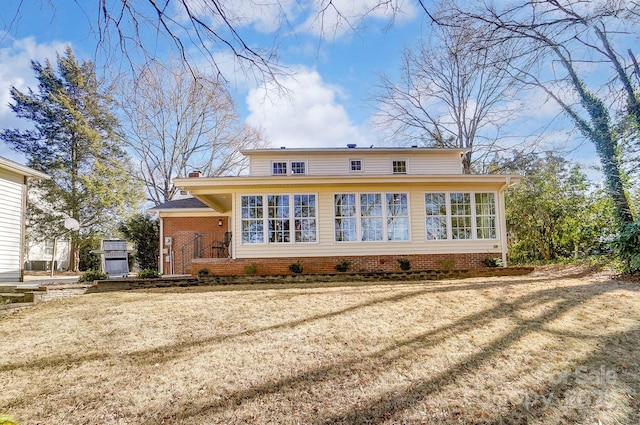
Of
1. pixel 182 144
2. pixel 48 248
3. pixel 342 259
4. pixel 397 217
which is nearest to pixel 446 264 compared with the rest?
pixel 397 217

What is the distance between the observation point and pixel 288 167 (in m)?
14.1

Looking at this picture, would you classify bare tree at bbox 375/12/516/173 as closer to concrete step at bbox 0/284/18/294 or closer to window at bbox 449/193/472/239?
window at bbox 449/193/472/239

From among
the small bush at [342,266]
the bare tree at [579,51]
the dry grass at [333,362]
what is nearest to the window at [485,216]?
the bare tree at [579,51]

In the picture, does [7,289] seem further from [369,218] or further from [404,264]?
[404,264]

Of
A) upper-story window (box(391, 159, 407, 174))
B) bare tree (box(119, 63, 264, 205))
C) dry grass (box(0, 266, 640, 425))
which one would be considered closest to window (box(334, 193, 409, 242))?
upper-story window (box(391, 159, 407, 174))

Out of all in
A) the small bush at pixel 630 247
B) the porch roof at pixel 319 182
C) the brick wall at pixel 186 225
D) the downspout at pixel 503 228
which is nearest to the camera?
the small bush at pixel 630 247

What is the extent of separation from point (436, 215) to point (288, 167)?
6.31m

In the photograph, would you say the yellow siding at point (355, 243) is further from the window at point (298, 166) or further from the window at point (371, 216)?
the window at point (298, 166)

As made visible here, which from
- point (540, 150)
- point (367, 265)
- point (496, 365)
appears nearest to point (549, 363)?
point (496, 365)

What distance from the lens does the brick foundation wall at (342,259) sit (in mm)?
10531

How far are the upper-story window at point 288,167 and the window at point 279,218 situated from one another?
3.29m

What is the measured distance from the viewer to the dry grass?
10.4 ft

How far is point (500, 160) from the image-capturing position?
66.2 ft

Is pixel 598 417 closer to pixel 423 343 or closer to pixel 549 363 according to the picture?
pixel 549 363
